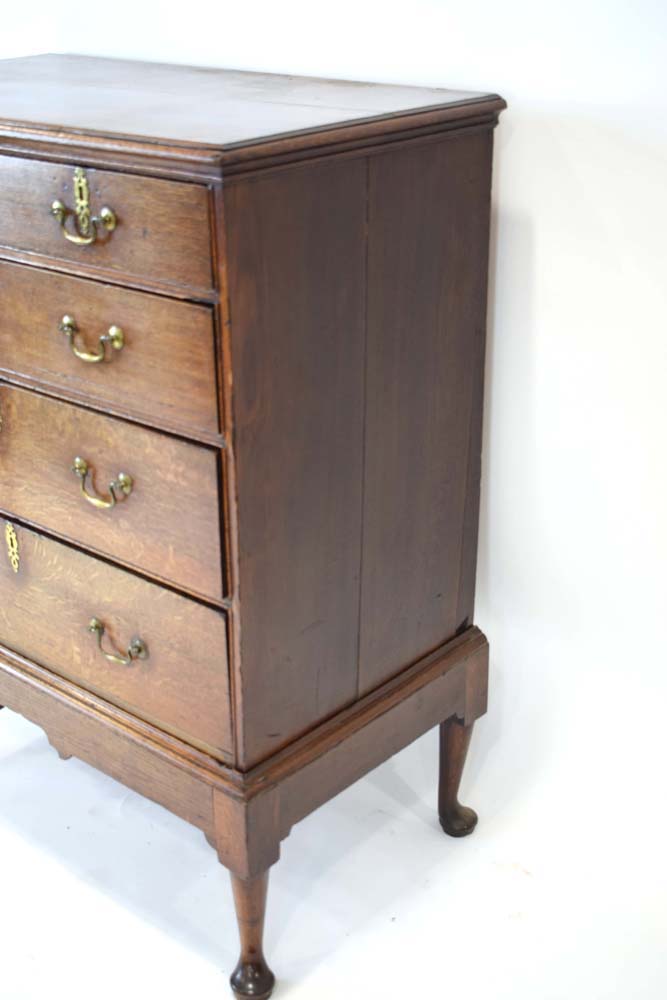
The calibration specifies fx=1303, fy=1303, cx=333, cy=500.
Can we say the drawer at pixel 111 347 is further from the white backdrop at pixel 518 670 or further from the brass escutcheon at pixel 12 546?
the white backdrop at pixel 518 670

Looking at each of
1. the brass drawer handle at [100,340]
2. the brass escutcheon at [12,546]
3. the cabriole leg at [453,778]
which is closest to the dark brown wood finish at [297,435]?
the brass drawer handle at [100,340]

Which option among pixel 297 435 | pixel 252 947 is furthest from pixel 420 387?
pixel 252 947

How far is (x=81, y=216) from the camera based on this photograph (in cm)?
152

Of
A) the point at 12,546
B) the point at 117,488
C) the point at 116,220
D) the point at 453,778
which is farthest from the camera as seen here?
the point at 453,778

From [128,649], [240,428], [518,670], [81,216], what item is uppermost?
[81,216]

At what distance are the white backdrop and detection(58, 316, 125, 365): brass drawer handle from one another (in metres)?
0.67

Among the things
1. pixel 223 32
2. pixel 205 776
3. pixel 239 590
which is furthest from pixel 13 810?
pixel 223 32

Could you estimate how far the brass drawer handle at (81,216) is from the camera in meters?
1.49

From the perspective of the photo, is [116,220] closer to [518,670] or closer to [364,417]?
[364,417]

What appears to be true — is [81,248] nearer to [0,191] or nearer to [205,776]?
[0,191]

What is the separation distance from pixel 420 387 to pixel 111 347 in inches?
16.8

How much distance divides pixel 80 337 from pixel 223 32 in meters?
0.75

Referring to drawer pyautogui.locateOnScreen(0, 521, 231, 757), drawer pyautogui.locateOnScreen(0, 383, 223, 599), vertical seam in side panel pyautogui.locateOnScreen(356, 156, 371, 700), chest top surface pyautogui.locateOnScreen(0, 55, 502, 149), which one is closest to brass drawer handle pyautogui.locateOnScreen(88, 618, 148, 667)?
drawer pyautogui.locateOnScreen(0, 521, 231, 757)

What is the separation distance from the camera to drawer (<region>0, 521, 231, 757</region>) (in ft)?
5.45
